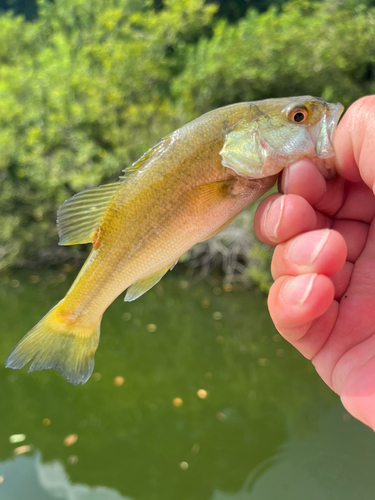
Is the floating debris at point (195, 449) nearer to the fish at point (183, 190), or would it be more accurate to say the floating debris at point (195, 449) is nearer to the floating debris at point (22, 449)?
the floating debris at point (22, 449)

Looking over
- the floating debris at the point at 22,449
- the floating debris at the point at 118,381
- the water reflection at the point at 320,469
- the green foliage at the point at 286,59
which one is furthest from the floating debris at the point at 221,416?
the green foliage at the point at 286,59

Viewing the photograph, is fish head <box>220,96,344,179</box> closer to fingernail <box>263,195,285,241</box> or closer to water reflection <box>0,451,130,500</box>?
fingernail <box>263,195,285,241</box>

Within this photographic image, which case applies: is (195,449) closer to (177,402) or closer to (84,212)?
(177,402)

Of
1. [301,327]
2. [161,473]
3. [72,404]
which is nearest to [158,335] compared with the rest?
[72,404]

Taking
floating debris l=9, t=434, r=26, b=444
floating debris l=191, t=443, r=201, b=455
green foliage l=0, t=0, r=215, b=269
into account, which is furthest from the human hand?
→ green foliage l=0, t=0, r=215, b=269

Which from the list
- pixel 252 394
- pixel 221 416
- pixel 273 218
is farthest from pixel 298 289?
pixel 252 394

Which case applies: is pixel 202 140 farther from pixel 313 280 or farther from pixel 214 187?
pixel 313 280
